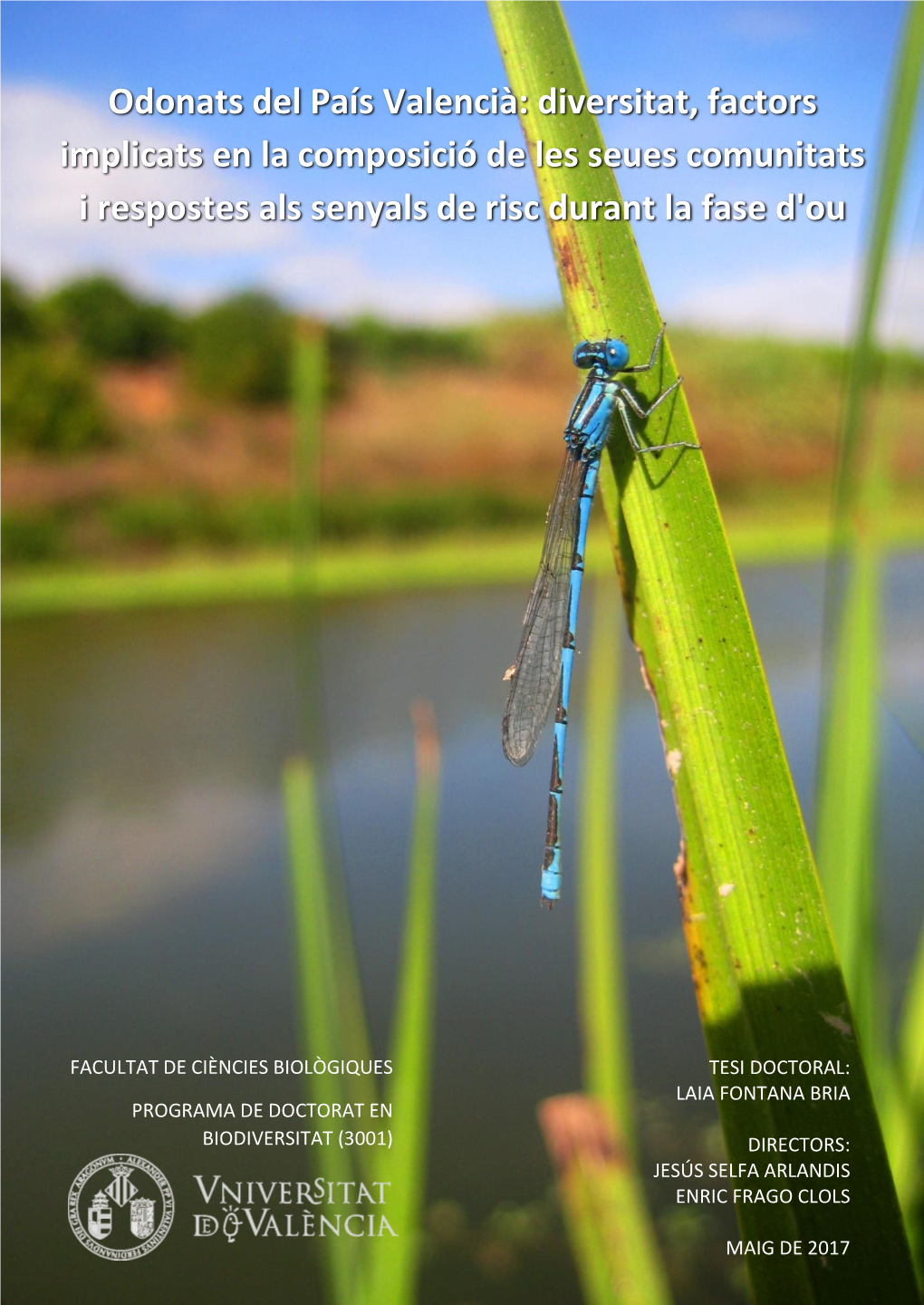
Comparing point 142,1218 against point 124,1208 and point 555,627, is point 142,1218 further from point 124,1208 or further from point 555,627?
point 555,627

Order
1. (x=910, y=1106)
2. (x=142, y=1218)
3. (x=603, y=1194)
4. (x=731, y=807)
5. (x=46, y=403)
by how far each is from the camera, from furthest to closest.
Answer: (x=46, y=403) < (x=142, y=1218) < (x=910, y=1106) < (x=603, y=1194) < (x=731, y=807)

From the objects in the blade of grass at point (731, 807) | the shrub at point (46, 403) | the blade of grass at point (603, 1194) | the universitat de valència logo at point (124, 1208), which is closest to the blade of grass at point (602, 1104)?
the blade of grass at point (603, 1194)

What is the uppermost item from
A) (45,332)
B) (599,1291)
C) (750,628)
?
(45,332)

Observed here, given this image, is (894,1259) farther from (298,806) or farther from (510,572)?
(510,572)

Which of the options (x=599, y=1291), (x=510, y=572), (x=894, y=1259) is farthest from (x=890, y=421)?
(x=510, y=572)

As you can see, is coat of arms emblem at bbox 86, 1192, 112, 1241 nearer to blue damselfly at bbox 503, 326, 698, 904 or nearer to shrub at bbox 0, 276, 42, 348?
blue damselfly at bbox 503, 326, 698, 904

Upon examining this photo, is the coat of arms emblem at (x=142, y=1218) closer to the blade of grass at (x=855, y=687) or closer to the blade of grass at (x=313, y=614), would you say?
the blade of grass at (x=313, y=614)

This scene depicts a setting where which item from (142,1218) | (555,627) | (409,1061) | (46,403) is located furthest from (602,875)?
(46,403)

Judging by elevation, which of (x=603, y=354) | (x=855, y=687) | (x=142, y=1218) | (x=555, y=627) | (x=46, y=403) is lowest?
(x=142, y=1218)
